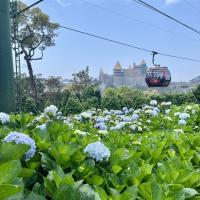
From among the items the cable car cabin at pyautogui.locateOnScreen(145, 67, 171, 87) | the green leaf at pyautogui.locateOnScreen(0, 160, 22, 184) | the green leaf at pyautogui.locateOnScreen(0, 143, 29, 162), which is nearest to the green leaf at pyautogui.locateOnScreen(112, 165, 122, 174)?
the green leaf at pyautogui.locateOnScreen(0, 143, 29, 162)

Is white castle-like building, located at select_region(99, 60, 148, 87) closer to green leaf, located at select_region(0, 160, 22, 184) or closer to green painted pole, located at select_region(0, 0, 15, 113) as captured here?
green painted pole, located at select_region(0, 0, 15, 113)

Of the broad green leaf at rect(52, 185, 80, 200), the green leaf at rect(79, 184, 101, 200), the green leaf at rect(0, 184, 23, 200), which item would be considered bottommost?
the green leaf at rect(79, 184, 101, 200)

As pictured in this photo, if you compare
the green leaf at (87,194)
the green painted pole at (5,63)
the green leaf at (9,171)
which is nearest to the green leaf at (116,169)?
the green leaf at (87,194)

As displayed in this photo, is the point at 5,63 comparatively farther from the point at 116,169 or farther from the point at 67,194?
the point at 67,194

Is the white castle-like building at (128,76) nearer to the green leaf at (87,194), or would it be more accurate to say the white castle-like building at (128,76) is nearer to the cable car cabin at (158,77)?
the cable car cabin at (158,77)

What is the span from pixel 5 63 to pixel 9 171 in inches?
99.3

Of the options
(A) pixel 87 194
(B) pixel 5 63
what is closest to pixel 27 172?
(A) pixel 87 194

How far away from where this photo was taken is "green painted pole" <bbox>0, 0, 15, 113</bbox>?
3.32 meters

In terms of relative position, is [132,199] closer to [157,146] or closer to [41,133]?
[41,133]

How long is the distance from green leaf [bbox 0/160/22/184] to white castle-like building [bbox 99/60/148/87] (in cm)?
6082

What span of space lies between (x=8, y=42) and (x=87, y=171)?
6.88ft

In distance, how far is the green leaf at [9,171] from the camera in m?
0.94

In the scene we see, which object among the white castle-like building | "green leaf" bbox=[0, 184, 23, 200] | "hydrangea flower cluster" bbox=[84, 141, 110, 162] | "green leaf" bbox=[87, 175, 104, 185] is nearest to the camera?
"green leaf" bbox=[0, 184, 23, 200]

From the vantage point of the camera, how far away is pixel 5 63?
337 cm
